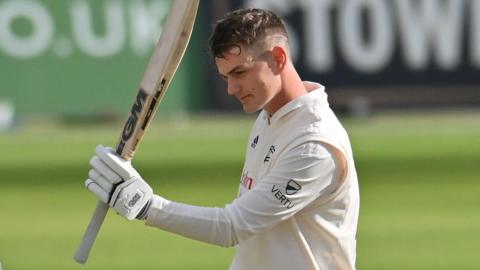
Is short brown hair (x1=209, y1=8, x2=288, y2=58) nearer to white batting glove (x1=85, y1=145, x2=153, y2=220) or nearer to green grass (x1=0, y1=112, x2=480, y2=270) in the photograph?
white batting glove (x1=85, y1=145, x2=153, y2=220)

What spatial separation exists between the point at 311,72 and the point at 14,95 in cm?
477

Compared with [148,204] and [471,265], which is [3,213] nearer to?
[471,265]

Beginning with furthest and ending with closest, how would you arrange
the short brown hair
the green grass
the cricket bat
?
the green grass, the cricket bat, the short brown hair

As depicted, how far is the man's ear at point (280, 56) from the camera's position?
489 centimetres

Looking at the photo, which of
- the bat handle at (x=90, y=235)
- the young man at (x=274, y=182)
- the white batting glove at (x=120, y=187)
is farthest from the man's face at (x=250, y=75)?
the bat handle at (x=90, y=235)

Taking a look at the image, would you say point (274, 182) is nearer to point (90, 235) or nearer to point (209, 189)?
point (90, 235)

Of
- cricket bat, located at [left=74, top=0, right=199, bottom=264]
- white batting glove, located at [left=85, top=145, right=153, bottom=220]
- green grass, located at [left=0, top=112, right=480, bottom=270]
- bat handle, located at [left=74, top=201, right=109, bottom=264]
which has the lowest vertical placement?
green grass, located at [left=0, top=112, right=480, bottom=270]

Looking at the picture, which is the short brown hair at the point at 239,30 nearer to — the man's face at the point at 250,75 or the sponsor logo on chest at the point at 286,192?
the man's face at the point at 250,75

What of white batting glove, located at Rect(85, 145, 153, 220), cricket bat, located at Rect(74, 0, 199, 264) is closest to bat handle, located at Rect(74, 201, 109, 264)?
cricket bat, located at Rect(74, 0, 199, 264)

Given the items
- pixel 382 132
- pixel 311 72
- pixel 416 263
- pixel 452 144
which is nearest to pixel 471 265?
pixel 416 263

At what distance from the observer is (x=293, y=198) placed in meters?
4.91

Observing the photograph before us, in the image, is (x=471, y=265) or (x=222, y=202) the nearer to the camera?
(x=471, y=265)

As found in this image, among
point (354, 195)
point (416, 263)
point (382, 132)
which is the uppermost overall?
point (354, 195)

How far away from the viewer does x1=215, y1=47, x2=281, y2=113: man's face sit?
15.9 ft
